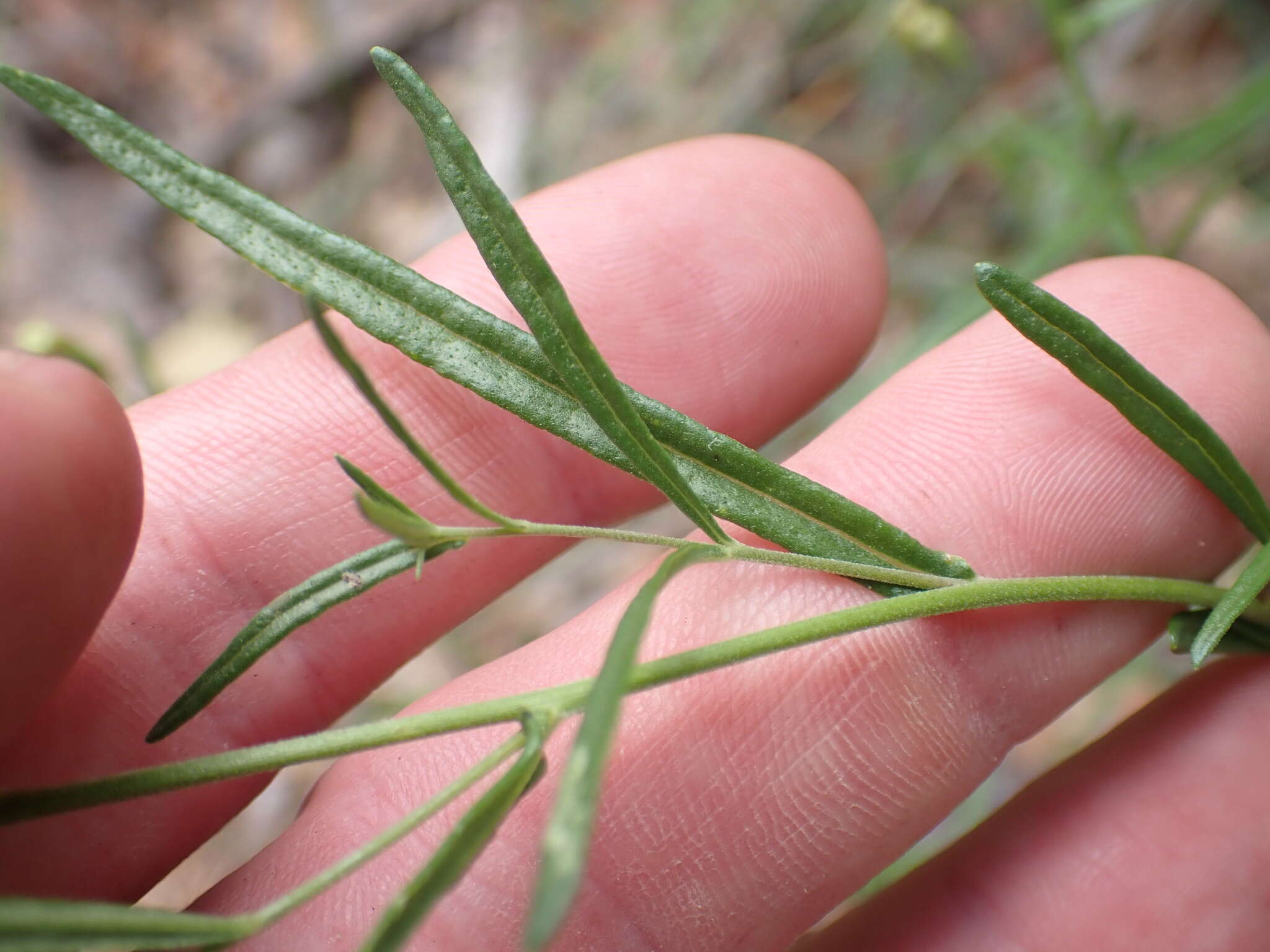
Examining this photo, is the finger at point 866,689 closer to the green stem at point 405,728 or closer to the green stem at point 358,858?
the green stem at point 405,728

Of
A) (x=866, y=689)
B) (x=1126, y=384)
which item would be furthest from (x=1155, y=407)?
(x=866, y=689)

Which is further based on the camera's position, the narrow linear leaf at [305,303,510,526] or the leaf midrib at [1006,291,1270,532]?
the leaf midrib at [1006,291,1270,532]

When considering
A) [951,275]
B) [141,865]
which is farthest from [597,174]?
[141,865]

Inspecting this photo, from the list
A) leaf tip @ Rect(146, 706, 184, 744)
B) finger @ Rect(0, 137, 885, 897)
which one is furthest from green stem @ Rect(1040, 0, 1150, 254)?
leaf tip @ Rect(146, 706, 184, 744)

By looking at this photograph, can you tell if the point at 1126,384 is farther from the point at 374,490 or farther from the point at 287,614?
the point at 287,614

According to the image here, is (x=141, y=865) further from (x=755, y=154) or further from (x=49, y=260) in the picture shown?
(x=49, y=260)

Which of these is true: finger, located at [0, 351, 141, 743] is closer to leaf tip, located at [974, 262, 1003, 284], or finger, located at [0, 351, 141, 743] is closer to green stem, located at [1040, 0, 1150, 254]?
leaf tip, located at [974, 262, 1003, 284]

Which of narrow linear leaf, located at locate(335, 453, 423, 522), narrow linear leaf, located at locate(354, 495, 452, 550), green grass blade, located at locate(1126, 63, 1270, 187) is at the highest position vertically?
narrow linear leaf, located at locate(335, 453, 423, 522)
